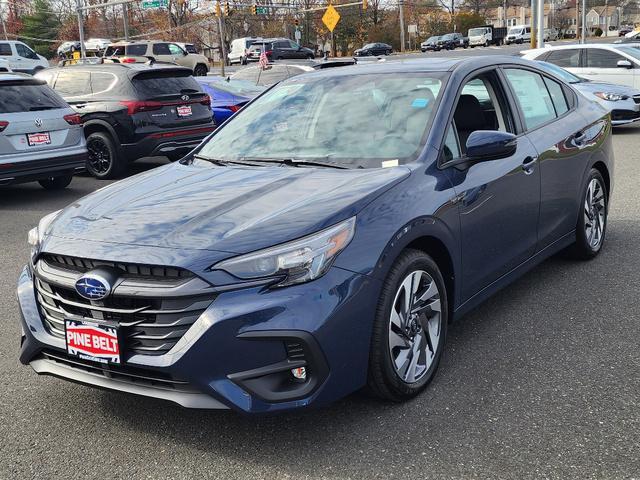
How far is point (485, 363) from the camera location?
3.97 m

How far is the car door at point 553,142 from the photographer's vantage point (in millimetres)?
4836

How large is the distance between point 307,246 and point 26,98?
7.69 metres

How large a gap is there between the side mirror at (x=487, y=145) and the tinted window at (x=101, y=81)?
882 cm

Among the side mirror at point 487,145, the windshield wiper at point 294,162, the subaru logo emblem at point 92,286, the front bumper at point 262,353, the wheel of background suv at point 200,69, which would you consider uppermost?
the side mirror at point 487,145

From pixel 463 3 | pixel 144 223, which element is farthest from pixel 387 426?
pixel 463 3

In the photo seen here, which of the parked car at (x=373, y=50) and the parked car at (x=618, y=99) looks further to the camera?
the parked car at (x=373, y=50)

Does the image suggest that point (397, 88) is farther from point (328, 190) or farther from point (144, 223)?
point (144, 223)

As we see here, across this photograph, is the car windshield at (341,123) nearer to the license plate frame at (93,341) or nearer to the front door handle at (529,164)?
the front door handle at (529,164)

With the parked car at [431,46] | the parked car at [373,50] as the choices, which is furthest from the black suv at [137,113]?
the parked car at [431,46]

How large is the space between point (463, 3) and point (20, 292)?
363ft

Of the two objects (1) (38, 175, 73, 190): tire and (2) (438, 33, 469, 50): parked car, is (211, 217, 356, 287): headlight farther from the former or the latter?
(2) (438, 33, 469, 50): parked car

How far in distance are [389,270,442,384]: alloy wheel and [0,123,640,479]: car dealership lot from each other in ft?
0.58

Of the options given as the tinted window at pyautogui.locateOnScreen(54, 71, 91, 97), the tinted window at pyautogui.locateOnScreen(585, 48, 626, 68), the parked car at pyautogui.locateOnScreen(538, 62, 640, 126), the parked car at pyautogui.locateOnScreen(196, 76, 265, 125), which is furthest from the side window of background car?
the tinted window at pyautogui.locateOnScreen(585, 48, 626, 68)

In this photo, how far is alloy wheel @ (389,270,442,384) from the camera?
11.2 ft
